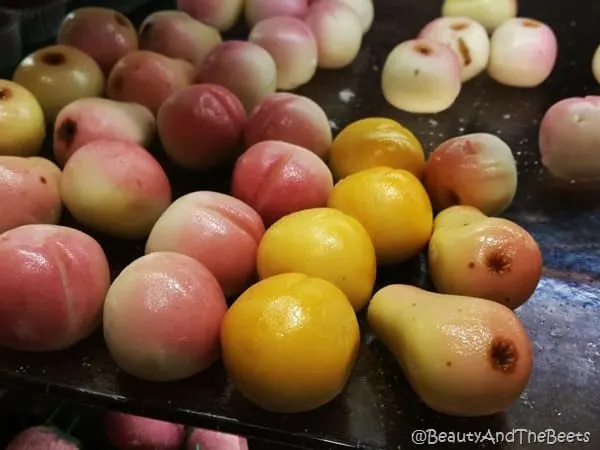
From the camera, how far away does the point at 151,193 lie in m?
0.67

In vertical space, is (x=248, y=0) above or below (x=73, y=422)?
above

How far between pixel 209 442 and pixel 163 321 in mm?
334

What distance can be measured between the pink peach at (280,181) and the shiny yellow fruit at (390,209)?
1.3 inches

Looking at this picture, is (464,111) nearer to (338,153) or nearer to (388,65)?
(388,65)

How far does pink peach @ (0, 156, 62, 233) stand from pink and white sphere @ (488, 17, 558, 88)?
59 cm

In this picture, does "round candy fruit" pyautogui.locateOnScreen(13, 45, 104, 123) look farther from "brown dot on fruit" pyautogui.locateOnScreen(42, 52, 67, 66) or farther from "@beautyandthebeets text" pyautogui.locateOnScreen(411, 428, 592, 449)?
"@beautyandthebeets text" pyautogui.locateOnScreen(411, 428, 592, 449)

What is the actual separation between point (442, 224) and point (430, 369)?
0.59 feet

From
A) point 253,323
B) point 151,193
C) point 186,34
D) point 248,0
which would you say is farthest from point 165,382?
point 248,0

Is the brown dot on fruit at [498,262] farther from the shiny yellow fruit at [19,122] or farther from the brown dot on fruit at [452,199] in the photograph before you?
the shiny yellow fruit at [19,122]

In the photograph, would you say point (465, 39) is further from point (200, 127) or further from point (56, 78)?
point (56, 78)

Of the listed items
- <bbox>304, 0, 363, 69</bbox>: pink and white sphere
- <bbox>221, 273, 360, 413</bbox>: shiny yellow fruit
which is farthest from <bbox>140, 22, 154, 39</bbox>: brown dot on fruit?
<bbox>221, 273, 360, 413</bbox>: shiny yellow fruit

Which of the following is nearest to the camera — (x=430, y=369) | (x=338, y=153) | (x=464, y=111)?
(x=430, y=369)

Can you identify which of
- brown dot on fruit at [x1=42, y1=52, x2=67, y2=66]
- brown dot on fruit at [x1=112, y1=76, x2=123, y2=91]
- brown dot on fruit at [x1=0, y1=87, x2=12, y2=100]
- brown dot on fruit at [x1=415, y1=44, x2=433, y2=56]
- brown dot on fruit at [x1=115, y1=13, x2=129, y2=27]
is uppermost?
brown dot on fruit at [x1=415, y1=44, x2=433, y2=56]

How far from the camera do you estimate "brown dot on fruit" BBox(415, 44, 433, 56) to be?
93 cm
